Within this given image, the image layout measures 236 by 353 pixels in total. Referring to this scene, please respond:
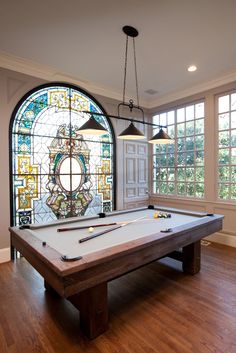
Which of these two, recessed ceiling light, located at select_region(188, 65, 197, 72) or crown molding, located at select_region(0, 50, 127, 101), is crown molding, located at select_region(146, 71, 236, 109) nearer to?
recessed ceiling light, located at select_region(188, 65, 197, 72)

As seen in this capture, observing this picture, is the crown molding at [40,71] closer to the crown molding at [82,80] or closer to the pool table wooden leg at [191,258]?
the crown molding at [82,80]

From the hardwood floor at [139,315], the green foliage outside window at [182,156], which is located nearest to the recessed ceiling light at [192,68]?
the green foliage outside window at [182,156]

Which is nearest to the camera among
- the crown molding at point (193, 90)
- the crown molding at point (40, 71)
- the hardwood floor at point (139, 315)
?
the hardwood floor at point (139, 315)

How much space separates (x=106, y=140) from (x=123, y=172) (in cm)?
80

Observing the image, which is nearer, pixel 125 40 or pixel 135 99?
pixel 125 40

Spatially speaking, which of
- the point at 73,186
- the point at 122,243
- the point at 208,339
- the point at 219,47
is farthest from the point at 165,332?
the point at 219,47

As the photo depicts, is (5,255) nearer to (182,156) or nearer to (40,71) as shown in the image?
(40,71)

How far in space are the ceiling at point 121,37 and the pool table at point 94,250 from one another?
2.33 meters

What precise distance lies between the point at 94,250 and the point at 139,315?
2.96ft

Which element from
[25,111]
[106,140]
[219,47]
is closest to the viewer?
[219,47]

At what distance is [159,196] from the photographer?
5094 millimetres

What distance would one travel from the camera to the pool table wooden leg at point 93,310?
1.76 meters

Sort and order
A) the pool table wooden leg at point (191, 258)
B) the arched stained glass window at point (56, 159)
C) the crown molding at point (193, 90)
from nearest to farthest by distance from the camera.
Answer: the pool table wooden leg at point (191, 258) < the arched stained glass window at point (56, 159) < the crown molding at point (193, 90)

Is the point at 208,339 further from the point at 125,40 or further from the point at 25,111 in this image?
the point at 25,111
